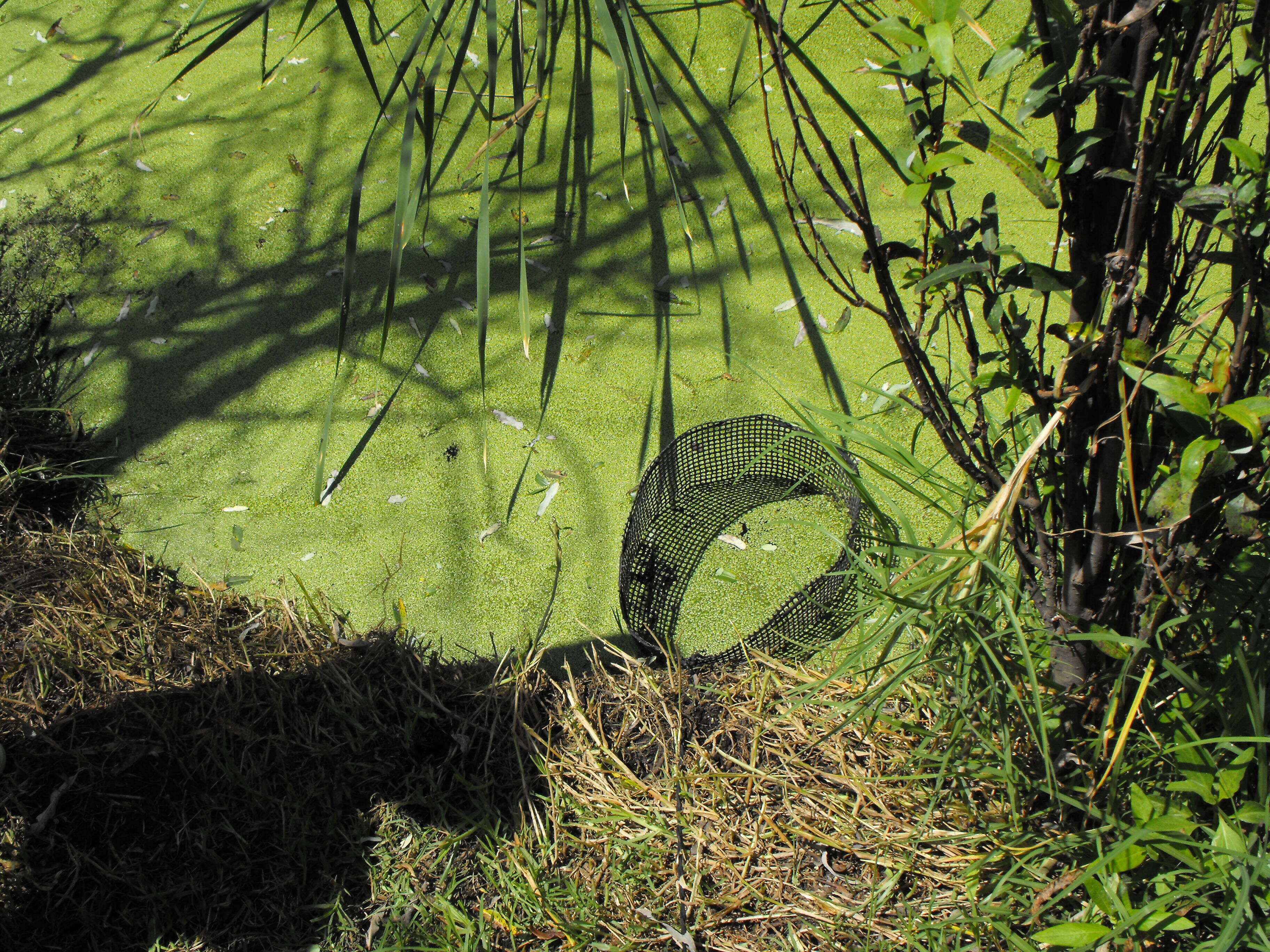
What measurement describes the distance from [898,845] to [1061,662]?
0.35 m

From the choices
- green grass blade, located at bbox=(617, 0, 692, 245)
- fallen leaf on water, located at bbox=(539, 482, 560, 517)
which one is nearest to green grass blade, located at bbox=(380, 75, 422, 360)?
green grass blade, located at bbox=(617, 0, 692, 245)

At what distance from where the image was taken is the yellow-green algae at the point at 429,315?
6.61 ft

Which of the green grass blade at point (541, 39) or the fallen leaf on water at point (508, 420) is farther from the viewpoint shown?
the fallen leaf on water at point (508, 420)

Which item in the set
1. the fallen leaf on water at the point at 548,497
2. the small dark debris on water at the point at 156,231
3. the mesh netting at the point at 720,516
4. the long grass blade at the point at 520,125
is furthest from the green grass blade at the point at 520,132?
the small dark debris on water at the point at 156,231

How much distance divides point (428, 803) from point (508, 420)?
1.01 metres

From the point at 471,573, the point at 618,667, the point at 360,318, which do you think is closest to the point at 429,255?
the point at 360,318

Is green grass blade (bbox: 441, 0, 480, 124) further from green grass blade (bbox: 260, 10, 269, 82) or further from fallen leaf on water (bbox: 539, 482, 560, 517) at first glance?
fallen leaf on water (bbox: 539, 482, 560, 517)

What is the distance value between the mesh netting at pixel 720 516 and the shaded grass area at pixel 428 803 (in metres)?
0.12

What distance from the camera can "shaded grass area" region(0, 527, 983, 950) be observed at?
1352 millimetres

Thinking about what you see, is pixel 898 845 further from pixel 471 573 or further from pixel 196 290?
pixel 196 290

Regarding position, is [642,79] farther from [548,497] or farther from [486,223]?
[548,497]

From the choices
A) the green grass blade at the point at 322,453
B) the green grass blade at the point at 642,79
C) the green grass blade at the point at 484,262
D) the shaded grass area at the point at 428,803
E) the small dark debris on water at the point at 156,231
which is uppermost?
the green grass blade at the point at 642,79

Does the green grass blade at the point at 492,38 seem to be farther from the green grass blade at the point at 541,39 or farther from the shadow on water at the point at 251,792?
the shadow on water at the point at 251,792

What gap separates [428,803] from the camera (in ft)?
5.05
